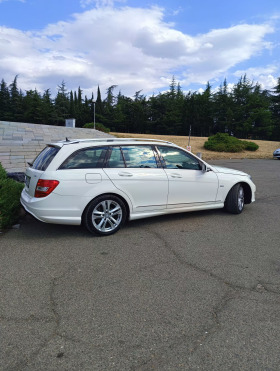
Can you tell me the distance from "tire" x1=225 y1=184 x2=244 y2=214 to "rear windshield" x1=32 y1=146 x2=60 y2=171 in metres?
3.58

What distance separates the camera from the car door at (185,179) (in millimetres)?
5109

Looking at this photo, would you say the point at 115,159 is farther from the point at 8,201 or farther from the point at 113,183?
the point at 8,201

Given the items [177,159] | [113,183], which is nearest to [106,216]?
[113,183]

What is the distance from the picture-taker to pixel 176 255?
12.8 feet

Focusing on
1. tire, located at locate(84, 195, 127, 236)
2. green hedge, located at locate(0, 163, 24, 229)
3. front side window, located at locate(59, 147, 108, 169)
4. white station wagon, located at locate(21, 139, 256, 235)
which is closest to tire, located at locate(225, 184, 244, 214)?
white station wagon, located at locate(21, 139, 256, 235)

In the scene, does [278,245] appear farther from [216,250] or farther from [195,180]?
[195,180]

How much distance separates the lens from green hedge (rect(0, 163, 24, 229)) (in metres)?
4.77

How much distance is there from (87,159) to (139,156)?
95cm

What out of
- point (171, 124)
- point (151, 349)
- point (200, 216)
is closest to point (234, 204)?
point (200, 216)

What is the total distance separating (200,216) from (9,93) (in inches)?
3116

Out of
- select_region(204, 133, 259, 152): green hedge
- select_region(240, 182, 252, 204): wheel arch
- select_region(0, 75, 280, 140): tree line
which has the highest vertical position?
select_region(0, 75, 280, 140): tree line

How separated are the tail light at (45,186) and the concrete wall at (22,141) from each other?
19.7ft

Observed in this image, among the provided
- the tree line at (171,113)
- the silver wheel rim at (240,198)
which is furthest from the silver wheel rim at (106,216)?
the tree line at (171,113)

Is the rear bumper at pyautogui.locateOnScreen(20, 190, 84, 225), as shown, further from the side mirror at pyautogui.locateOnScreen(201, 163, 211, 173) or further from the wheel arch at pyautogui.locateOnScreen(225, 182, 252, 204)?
the wheel arch at pyautogui.locateOnScreen(225, 182, 252, 204)
